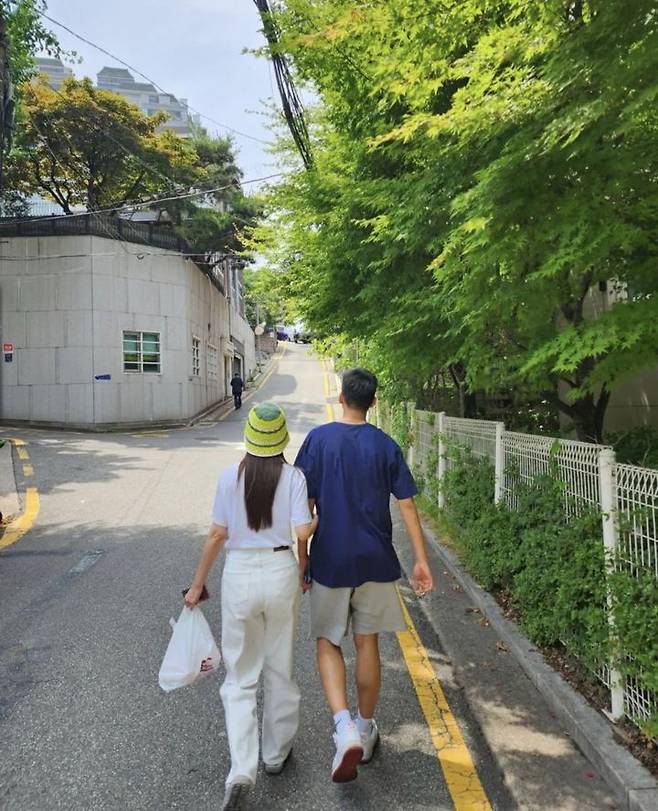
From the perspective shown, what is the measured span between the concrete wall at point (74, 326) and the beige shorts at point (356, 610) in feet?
63.6

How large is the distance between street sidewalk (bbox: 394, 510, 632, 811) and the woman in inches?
44.5

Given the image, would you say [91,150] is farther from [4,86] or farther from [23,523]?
[23,523]

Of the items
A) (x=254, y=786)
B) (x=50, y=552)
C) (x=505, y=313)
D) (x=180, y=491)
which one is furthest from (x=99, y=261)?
(x=254, y=786)

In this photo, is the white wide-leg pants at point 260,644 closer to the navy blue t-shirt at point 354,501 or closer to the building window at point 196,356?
the navy blue t-shirt at point 354,501

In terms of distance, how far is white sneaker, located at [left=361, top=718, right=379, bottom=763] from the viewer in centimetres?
300

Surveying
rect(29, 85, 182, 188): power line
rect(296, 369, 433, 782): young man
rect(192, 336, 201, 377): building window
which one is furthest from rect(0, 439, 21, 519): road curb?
rect(29, 85, 182, 188): power line

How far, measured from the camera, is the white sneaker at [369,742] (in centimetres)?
300

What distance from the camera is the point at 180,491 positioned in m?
10.5

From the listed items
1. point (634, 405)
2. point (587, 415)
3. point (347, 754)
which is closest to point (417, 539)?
point (347, 754)

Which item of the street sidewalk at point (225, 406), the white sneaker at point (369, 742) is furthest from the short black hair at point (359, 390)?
the street sidewalk at point (225, 406)

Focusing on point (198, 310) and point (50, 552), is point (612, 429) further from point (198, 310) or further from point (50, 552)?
point (198, 310)

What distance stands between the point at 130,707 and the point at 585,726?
2470 millimetres

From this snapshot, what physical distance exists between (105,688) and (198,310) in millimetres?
23554

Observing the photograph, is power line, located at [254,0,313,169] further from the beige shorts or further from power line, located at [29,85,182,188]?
power line, located at [29,85,182,188]
